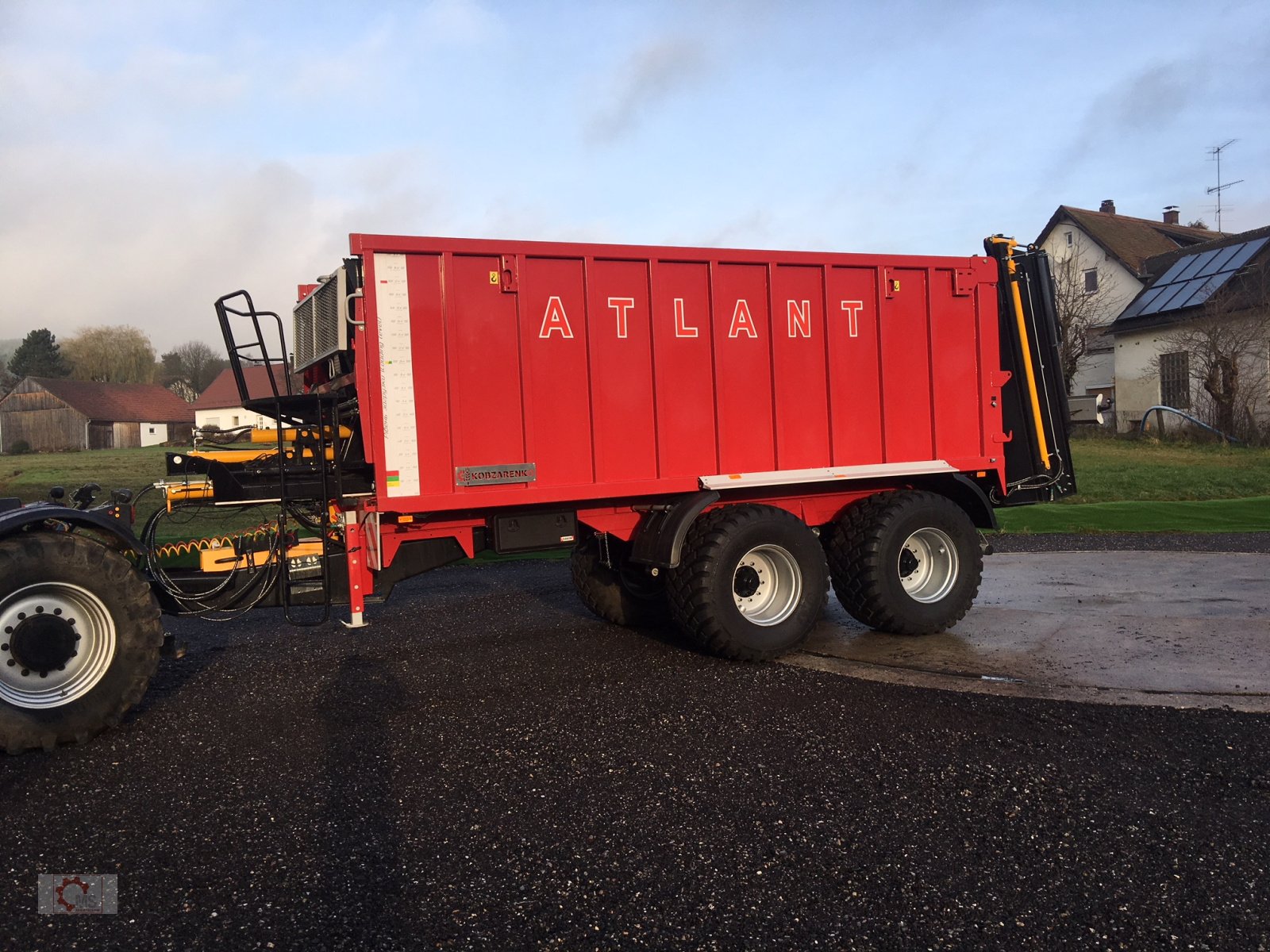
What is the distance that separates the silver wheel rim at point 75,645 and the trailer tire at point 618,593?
3705 millimetres

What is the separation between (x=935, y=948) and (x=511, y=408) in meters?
4.34

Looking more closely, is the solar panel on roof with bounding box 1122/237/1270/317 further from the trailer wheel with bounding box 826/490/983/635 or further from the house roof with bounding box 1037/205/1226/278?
the trailer wheel with bounding box 826/490/983/635

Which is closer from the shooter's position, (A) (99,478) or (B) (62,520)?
(B) (62,520)

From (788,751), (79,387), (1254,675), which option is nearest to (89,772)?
(788,751)

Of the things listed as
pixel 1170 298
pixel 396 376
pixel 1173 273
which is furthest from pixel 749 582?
pixel 1173 273

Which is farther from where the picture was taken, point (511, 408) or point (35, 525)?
point (511, 408)

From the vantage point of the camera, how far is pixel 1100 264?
36375mm

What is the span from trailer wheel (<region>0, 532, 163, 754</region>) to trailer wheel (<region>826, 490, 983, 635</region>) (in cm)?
491

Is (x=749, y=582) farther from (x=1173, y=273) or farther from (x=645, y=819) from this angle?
(x=1173, y=273)

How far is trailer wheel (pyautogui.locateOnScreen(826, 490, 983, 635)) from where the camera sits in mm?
7340

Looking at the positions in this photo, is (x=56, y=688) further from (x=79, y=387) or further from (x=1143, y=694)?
(x=79, y=387)

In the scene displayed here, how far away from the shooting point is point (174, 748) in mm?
5133

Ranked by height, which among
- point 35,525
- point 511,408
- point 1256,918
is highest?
point 511,408

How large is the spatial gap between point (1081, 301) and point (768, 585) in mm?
31134
